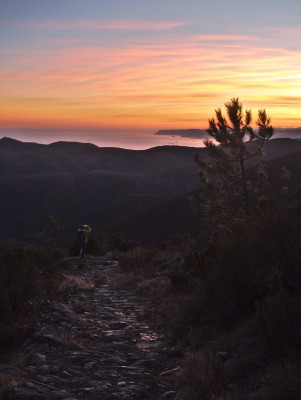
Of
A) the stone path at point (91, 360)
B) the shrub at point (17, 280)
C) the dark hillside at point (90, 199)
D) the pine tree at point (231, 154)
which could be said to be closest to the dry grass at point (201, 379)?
the stone path at point (91, 360)

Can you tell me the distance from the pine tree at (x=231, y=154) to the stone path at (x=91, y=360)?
377 inches

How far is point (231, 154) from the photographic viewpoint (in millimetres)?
18109

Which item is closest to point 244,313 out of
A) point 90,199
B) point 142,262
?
point 142,262

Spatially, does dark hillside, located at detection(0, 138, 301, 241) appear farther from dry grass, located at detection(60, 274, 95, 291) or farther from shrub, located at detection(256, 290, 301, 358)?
shrub, located at detection(256, 290, 301, 358)

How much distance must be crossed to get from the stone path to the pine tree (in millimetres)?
9578

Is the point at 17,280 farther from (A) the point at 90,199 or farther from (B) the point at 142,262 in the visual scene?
(A) the point at 90,199

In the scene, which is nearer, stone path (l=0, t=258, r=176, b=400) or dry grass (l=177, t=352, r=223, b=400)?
dry grass (l=177, t=352, r=223, b=400)

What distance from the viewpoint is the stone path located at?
4.97 metres

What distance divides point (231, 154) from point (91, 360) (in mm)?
13152

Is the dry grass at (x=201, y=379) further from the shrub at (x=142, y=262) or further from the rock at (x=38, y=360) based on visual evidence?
the shrub at (x=142, y=262)

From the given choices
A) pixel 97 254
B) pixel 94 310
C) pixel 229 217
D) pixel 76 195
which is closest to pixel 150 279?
pixel 94 310

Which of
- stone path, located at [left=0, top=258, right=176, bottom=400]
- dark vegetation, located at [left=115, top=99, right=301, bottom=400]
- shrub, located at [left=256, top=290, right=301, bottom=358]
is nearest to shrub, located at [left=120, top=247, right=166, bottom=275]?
dark vegetation, located at [left=115, top=99, right=301, bottom=400]

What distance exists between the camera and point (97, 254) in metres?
21.9

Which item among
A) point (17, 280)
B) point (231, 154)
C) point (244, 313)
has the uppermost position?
point (231, 154)
